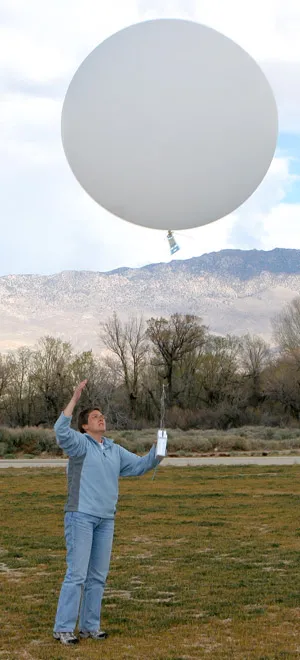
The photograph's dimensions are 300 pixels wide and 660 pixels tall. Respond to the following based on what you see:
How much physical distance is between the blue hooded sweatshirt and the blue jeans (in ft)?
0.29

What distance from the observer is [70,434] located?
6.47 metres

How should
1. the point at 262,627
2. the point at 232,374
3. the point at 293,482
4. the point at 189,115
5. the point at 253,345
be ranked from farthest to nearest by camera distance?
1. the point at 253,345
2. the point at 232,374
3. the point at 293,482
4. the point at 262,627
5. the point at 189,115

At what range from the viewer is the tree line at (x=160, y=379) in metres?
60.1

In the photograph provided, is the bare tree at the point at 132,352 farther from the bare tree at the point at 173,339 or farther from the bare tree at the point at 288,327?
the bare tree at the point at 288,327

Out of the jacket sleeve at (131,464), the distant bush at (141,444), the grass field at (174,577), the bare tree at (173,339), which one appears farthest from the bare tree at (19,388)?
the jacket sleeve at (131,464)

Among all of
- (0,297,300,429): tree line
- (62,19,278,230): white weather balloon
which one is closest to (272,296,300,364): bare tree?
(0,297,300,429): tree line

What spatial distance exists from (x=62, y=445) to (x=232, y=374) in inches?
2396

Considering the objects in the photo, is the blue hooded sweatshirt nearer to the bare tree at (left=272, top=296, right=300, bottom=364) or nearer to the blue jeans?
the blue jeans

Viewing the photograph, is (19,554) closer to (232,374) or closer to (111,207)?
(111,207)

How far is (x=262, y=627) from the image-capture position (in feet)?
23.0

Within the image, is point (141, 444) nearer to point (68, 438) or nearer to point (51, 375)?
point (68, 438)

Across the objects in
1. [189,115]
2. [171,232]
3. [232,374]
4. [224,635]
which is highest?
[232,374]

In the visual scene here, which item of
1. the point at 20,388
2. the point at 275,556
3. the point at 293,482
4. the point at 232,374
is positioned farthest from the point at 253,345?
the point at 275,556

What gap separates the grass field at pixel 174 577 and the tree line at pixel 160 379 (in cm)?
4150
